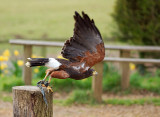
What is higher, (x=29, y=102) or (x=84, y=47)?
(x=84, y=47)

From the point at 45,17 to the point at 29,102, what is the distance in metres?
13.1

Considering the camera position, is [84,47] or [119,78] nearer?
[84,47]

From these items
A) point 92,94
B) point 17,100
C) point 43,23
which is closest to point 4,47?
point 43,23

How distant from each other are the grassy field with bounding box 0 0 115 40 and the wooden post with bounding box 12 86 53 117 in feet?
31.0

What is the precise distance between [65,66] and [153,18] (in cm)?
447

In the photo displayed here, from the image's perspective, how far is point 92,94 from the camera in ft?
20.0

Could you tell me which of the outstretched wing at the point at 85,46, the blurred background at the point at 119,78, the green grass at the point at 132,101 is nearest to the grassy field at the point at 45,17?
the blurred background at the point at 119,78

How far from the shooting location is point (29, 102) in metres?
3.67

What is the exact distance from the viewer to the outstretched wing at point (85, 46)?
11.8 feet

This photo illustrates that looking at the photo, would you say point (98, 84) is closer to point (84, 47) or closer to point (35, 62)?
point (84, 47)

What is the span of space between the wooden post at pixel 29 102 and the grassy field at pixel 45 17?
371 inches

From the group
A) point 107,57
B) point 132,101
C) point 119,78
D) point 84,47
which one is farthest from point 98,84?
Answer: point 84,47

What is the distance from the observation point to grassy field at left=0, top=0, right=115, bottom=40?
14359 mm

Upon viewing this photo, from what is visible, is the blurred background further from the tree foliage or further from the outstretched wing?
the outstretched wing
